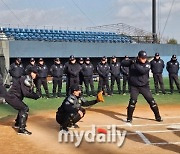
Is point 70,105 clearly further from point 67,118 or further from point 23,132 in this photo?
point 23,132

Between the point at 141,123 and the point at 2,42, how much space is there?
16.2 m

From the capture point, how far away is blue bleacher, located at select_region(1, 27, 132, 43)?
27.7 metres

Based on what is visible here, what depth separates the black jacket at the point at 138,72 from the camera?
31.4 feet

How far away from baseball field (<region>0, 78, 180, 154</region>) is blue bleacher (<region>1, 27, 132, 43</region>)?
14176 millimetres

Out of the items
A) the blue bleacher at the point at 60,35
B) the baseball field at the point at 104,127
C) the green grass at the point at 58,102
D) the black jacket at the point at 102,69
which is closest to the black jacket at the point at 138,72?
the baseball field at the point at 104,127

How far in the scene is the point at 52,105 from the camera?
14.2 m

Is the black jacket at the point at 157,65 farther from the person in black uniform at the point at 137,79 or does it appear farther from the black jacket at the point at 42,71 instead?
the person in black uniform at the point at 137,79

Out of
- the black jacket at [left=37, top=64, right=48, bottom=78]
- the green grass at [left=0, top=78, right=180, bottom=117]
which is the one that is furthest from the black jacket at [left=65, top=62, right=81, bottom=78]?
the black jacket at [left=37, top=64, right=48, bottom=78]

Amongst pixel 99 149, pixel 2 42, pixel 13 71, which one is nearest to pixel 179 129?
pixel 99 149

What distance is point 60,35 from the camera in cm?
2997

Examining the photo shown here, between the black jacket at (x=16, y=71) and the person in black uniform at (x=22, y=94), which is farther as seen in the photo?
the black jacket at (x=16, y=71)

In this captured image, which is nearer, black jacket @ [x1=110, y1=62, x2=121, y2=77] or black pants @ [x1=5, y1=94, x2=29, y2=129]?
black pants @ [x1=5, y1=94, x2=29, y2=129]

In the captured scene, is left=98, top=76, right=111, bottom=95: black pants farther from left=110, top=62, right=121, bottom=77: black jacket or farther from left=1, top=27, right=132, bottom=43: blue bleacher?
left=1, top=27, right=132, bottom=43: blue bleacher

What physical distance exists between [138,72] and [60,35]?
21.0m
